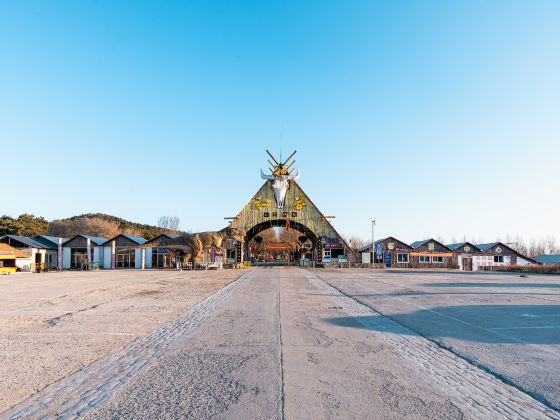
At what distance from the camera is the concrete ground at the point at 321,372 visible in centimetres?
475

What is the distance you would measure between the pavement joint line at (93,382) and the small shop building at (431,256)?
187 ft

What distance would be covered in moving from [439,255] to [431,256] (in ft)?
5.08

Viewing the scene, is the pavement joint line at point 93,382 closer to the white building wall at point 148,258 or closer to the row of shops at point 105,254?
the row of shops at point 105,254

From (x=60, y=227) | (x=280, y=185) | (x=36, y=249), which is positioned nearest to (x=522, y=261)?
(x=280, y=185)

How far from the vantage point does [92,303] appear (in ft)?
48.1

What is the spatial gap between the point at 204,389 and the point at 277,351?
231 cm

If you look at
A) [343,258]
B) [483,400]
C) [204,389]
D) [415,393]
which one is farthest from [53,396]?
[343,258]

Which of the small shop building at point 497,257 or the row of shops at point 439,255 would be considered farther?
the small shop building at point 497,257

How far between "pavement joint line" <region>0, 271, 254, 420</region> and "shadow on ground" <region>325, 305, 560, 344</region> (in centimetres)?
479

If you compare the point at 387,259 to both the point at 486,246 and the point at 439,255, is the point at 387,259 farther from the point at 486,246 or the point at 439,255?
the point at 486,246

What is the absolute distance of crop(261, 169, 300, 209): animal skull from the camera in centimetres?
5712

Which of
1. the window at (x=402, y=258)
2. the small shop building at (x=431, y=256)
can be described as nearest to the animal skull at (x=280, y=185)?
the window at (x=402, y=258)

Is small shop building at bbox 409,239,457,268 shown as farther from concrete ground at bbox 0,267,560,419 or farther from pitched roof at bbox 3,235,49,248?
pitched roof at bbox 3,235,49,248

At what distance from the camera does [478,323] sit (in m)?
10.8
